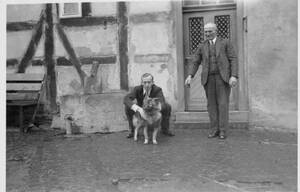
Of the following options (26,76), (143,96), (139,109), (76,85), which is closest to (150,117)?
(139,109)

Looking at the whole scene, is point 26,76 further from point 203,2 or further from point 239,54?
point 239,54

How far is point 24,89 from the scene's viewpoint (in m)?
6.04

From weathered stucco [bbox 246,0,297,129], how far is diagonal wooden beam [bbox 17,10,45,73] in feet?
9.27

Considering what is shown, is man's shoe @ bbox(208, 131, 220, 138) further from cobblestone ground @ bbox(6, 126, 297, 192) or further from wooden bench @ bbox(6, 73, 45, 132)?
wooden bench @ bbox(6, 73, 45, 132)

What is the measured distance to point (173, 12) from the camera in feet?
18.5

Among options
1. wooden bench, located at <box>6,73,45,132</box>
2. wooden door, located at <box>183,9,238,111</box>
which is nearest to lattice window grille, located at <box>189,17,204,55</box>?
wooden door, located at <box>183,9,238,111</box>

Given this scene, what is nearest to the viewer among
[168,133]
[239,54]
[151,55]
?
[168,133]

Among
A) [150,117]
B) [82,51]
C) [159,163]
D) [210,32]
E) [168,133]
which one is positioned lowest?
[159,163]

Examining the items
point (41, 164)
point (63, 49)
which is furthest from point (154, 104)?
point (63, 49)

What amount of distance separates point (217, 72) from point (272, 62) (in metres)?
0.67

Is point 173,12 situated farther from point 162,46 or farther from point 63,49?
point 63,49

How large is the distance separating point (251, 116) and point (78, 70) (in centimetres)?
241

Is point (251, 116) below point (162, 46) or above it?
below

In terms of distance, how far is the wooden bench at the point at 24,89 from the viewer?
233 inches
